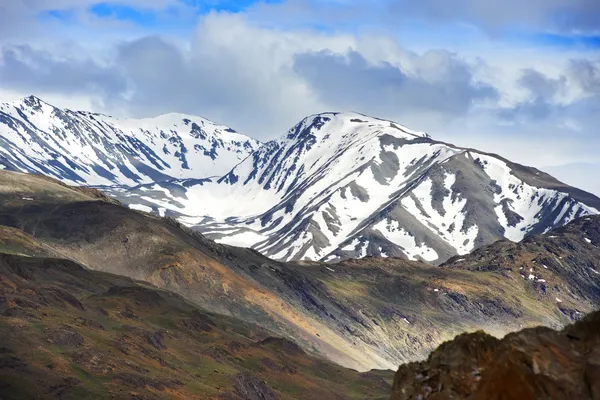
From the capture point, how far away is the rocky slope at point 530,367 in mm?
26047

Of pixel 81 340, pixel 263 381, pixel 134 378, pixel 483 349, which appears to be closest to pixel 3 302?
pixel 81 340

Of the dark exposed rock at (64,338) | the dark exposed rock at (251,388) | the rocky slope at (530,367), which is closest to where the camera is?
the rocky slope at (530,367)

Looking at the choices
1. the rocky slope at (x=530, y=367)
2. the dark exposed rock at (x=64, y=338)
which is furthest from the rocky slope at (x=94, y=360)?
the rocky slope at (x=530, y=367)

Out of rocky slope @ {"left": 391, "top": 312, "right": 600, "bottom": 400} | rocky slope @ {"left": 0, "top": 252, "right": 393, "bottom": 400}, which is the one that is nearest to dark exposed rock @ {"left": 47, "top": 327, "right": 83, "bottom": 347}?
rocky slope @ {"left": 0, "top": 252, "right": 393, "bottom": 400}

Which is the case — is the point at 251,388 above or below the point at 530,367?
below

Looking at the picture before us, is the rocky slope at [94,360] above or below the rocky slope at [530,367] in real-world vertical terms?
below

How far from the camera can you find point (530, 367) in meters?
26.8

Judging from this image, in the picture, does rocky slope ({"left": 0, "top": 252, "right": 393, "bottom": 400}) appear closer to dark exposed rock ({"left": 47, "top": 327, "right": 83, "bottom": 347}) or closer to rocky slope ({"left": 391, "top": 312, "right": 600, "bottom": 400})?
dark exposed rock ({"left": 47, "top": 327, "right": 83, "bottom": 347})

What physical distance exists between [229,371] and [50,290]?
36.9 metres

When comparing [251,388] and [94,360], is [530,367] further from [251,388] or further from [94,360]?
[251,388]

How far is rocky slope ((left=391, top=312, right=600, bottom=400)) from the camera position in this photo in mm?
26047

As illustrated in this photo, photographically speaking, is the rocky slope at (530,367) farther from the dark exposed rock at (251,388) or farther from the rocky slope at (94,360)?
the dark exposed rock at (251,388)

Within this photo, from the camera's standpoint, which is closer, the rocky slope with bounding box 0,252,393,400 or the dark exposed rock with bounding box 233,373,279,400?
the rocky slope with bounding box 0,252,393,400

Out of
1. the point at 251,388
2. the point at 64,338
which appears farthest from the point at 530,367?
the point at 251,388
